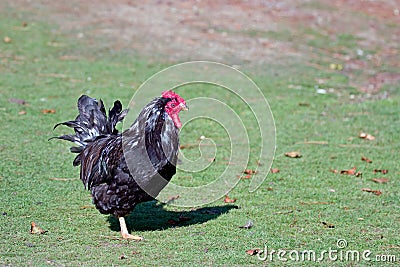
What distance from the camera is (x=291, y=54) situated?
54.5ft

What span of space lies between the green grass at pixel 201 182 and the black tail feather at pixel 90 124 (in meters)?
0.85

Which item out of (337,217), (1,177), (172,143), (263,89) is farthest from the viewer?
(263,89)

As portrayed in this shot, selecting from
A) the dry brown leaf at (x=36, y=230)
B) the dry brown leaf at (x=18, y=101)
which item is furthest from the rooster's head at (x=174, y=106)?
the dry brown leaf at (x=18, y=101)

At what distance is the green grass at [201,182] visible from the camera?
6648 mm

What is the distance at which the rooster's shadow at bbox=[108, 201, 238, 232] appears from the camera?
7.47 metres

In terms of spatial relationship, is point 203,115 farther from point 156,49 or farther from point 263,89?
point 156,49

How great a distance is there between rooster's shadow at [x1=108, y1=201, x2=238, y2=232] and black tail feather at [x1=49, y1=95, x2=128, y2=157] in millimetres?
976

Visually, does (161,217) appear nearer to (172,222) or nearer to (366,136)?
(172,222)

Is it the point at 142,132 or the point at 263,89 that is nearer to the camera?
the point at 142,132

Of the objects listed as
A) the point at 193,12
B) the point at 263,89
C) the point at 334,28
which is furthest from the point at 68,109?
the point at 334,28

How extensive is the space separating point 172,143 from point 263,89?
754cm

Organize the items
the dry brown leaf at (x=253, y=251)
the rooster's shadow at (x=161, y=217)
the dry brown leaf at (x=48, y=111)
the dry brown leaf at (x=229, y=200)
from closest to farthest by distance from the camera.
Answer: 1. the dry brown leaf at (x=253, y=251)
2. the rooster's shadow at (x=161, y=217)
3. the dry brown leaf at (x=229, y=200)
4. the dry brown leaf at (x=48, y=111)

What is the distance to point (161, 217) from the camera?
7.79 m

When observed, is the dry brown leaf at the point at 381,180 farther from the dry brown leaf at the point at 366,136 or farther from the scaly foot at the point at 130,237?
the scaly foot at the point at 130,237
